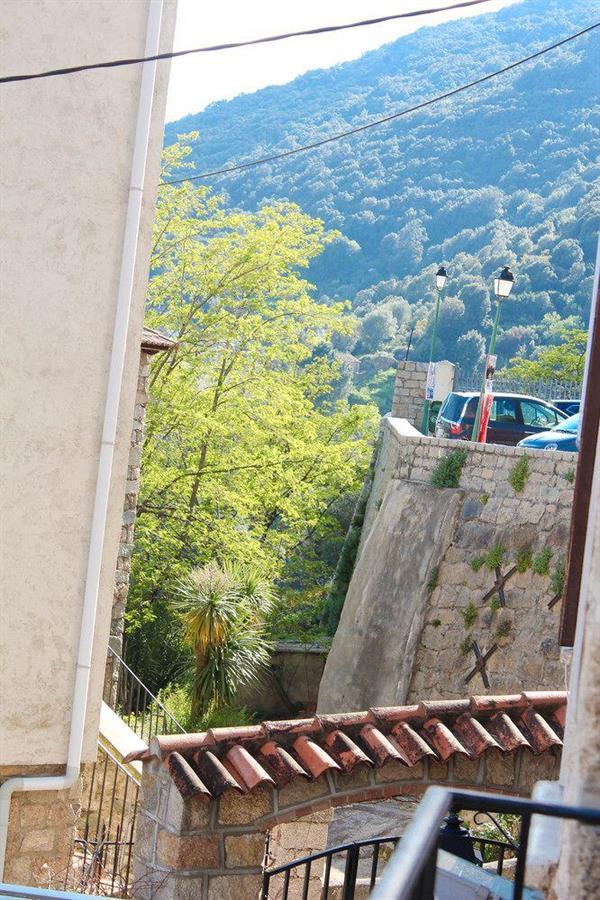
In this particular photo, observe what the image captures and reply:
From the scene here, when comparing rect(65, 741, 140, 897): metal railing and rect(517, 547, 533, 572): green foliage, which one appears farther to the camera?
rect(517, 547, 533, 572): green foliage

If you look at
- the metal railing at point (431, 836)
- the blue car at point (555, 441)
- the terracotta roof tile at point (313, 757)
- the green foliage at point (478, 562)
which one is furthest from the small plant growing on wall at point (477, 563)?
the metal railing at point (431, 836)

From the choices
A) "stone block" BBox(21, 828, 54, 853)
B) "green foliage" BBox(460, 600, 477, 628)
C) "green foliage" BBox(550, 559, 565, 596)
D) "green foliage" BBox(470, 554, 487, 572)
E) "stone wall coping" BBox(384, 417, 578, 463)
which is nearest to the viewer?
"stone block" BBox(21, 828, 54, 853)

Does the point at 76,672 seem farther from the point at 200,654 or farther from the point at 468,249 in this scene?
the point at 468,249

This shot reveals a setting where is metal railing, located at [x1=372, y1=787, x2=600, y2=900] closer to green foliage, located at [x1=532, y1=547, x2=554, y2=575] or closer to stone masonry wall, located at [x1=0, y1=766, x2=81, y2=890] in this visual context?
stone masonry wall, located at [x1=0, y1=766, x2=81, y2=890]

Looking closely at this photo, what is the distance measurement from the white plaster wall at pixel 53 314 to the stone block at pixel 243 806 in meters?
2.00

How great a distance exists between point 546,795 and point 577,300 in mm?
56803

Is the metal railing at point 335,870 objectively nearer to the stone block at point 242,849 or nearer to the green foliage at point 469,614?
the stone block at point 242,849

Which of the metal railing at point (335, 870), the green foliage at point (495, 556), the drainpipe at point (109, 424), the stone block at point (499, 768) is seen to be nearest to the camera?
the metal railing at point (335, 870)

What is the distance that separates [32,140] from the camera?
687 centimetres

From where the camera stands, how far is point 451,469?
1623 centimetres

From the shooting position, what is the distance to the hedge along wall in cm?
1438

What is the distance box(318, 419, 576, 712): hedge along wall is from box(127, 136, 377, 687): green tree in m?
3.69

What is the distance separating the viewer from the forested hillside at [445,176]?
6000 centimetres

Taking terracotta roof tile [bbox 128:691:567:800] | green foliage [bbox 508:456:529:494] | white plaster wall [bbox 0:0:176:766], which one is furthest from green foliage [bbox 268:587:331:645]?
terracotta roof tile [bbox 128:691:567:800]
